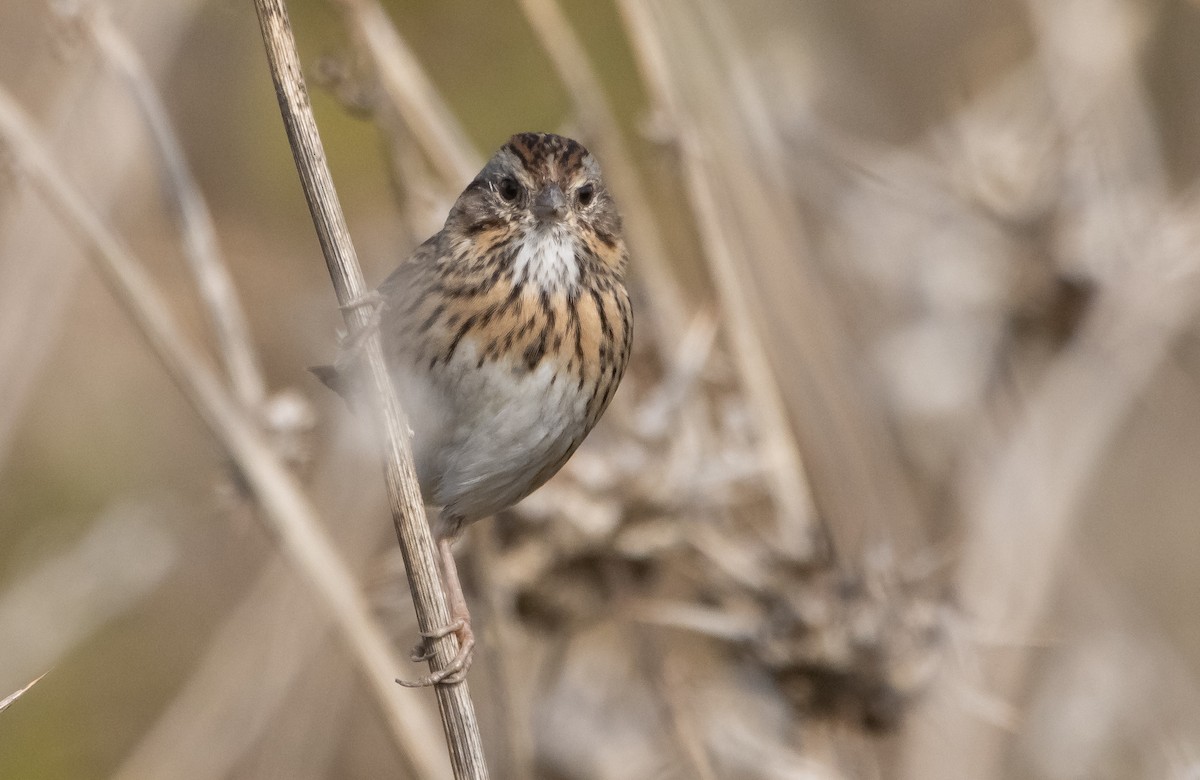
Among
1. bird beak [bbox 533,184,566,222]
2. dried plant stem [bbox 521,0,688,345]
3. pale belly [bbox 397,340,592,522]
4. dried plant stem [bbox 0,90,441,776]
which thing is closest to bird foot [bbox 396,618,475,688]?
dried plant stem [bbox 0,90,441,776]

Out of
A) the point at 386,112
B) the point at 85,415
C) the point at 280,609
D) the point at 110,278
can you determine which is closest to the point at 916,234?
the point at 386,112

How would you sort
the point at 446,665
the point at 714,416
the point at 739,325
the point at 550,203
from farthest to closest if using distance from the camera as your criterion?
the point at 714,416
the point at 739,325
the point at 550,203
the point at 446,665

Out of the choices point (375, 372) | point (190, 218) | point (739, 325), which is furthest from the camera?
point (739, 325)

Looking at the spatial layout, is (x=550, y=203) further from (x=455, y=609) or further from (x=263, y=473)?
(x=455, y=609)

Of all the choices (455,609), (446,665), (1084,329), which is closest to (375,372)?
(446,665)

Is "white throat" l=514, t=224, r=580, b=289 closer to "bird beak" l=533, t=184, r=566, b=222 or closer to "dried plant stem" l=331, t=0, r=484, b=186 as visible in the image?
"bird beak" l=533, t=184, r=566, b=222

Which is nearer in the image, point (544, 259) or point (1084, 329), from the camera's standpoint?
point (544, 259)

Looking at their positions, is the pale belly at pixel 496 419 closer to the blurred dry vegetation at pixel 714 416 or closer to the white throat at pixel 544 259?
the white throat at pixel 544 259
